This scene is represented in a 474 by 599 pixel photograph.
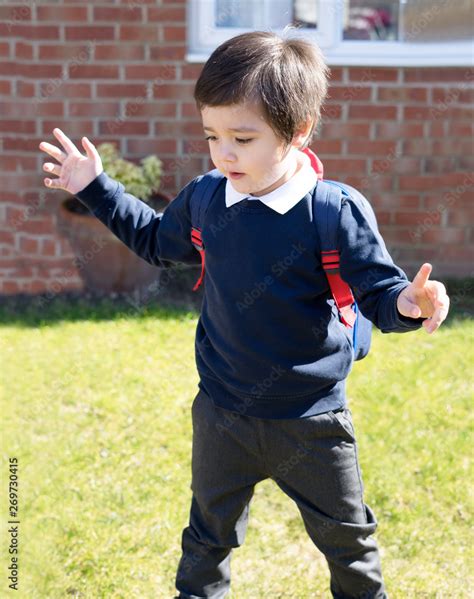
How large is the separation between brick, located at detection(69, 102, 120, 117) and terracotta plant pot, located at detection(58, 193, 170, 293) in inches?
22.5

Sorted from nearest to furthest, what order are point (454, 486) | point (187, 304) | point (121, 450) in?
1. point (454, 486)
2. point (121, 450)
3. point (187, 304)

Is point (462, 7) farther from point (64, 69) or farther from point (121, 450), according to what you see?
point (121, 450)

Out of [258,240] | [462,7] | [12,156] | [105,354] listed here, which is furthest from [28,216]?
[258,240]

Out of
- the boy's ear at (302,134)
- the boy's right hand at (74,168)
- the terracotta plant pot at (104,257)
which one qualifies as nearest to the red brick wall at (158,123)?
the terracotta plant pot at (104,257)

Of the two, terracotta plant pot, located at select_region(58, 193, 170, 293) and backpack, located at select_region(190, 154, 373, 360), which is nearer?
backpack, located at select_region(190, 154, 373, 360)

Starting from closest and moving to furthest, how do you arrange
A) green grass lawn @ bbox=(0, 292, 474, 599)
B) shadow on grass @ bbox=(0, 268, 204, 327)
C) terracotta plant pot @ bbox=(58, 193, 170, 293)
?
green grass lawn @ bbox=(0, 292, 474, 599) → shadow on grass @ bbox=(0, 268, 204, 327) → terracotta plant pot @ bbox=(58, 193, 170, 293)

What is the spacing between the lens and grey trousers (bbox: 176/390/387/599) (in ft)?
7.64

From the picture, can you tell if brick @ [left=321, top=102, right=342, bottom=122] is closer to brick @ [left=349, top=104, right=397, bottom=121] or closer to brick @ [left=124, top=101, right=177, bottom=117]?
brick @ [left=349, top=104, right=397, bottom=121]

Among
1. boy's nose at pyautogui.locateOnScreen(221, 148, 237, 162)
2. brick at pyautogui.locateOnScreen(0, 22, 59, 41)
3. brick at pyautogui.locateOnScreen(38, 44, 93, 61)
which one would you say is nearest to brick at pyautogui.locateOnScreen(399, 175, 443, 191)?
brick at pyautogui.locateOnScreen(38, 44, 93, 61)

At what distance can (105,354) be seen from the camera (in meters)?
4.74

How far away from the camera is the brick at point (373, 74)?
587cm

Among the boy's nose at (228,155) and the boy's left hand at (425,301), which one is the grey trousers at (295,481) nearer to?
the boy's left hand at (425,301)

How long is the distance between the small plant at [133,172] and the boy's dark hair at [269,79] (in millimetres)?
3269

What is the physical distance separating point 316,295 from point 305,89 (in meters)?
0.50
